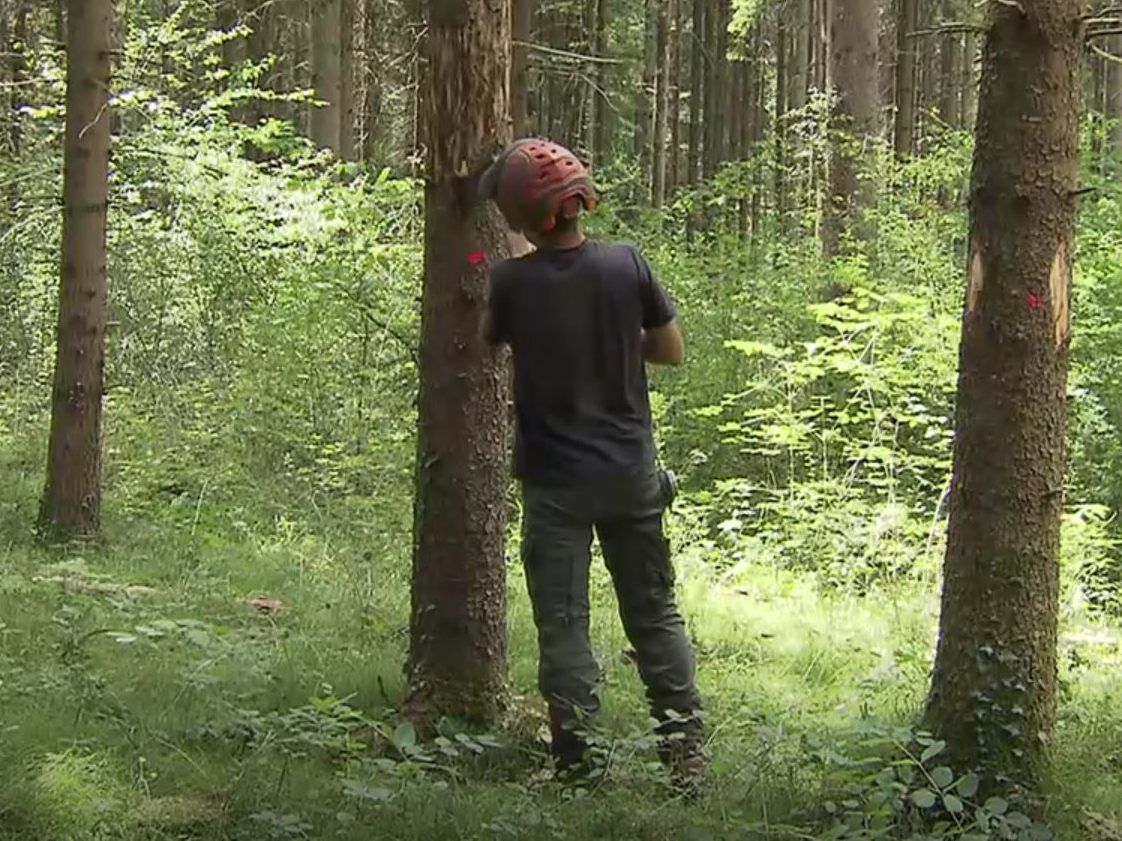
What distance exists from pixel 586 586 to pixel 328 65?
17.8 metres

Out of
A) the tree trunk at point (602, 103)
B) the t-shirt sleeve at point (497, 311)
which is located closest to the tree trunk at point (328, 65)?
the tree trunk at point (602, 103)

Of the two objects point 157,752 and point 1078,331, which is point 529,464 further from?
point 1078,331

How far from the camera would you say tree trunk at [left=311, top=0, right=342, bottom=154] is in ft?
68.6

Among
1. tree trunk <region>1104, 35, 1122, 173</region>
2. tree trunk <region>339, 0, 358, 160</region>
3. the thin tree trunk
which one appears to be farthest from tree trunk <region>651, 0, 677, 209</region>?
tree trunk <region>1104, 35, 1122, 173</region>

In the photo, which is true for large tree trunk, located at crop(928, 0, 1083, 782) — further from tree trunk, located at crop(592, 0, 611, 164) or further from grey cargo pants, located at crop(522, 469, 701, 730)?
tree trunk, located at crop(592, 0, 611, 164)

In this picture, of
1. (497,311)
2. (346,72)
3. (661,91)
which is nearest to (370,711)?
(497,311)

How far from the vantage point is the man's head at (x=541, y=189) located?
440cm

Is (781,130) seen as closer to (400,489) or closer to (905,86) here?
(905,86)

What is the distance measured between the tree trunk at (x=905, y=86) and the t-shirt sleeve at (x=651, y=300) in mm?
20775

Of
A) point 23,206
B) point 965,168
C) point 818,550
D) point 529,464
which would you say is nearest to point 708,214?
point 965,168

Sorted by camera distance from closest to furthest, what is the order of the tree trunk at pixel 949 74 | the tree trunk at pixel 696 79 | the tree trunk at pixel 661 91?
the tree trunk at pixel 661 91 → the tree trunk at pixel 949 74 → the tree trunk at pixel 696 79

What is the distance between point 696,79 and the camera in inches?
1427

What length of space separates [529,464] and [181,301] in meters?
10.9

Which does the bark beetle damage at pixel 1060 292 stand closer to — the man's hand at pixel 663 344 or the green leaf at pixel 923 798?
the man's hand at pixel 663 344
